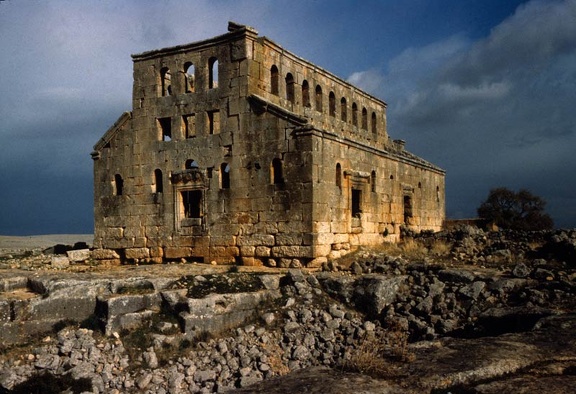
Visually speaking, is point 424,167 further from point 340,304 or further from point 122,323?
point 122,323

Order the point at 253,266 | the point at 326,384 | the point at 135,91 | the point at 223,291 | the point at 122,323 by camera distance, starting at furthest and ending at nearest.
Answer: the point at 135,91 → the point at 253,266 → the point at 223,291 → the point at 122,323 → the point at 326,384

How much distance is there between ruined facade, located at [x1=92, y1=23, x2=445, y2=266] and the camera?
15.6 meters

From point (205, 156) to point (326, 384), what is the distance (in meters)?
13.3

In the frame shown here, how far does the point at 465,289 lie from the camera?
11.5 metres

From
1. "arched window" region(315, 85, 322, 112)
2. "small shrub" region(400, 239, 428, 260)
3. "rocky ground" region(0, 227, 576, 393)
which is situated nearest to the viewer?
"rocky ground" region(0, 227, 576, 393)

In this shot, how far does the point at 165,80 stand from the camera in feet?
61.3

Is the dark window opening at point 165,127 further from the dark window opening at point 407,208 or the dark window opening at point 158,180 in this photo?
the dark window opening at point 407,208

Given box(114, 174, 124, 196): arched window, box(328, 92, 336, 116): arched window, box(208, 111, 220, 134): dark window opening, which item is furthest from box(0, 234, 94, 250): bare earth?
box(328, 92, 336, 116): arched window

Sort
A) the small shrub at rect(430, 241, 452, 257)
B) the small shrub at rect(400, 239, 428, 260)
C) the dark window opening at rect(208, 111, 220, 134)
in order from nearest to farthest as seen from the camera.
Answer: the small shrub at rect(400, 239, 428, 260) → the small shrub at rect(430, 241, 452, 257) → the dark window opening at rect(208, 111, 220, 134)

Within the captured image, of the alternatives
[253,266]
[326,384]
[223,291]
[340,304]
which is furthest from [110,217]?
[326,384]

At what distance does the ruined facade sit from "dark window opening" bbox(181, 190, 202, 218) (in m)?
0.04

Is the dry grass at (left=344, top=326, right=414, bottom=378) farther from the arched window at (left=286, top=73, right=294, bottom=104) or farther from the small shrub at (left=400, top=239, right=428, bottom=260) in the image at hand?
the arched window at (left=286, top=73, right=294, bottom=104)

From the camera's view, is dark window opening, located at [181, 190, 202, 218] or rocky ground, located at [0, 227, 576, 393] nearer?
rocky ground, located at [0, 227, 576, 393]

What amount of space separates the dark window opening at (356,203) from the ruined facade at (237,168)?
0.13ft
